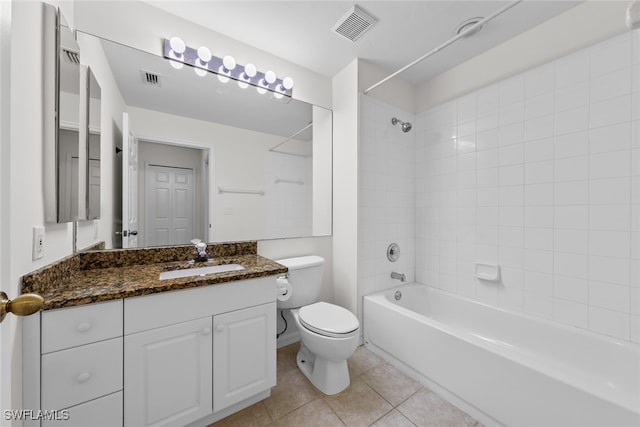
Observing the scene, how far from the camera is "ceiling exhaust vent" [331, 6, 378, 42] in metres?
1.58

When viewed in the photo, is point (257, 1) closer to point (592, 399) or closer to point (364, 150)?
point (364, 150)

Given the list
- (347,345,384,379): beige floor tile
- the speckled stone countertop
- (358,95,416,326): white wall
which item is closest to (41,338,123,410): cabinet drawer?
the speckled stone countertop

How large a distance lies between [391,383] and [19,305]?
184cm

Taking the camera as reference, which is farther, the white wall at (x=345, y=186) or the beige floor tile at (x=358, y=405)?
the white wall at (x=345, y=186)

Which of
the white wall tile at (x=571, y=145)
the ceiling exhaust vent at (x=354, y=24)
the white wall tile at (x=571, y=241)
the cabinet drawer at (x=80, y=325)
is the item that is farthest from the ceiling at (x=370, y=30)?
the cabinet drawer at (x=80, y=325)

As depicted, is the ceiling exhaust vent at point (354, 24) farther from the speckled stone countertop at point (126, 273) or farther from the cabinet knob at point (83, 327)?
the cabinet knob at point (83, 327)

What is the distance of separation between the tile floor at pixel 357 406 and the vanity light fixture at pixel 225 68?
7.00 ft

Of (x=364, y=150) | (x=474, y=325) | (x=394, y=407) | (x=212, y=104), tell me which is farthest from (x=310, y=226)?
(x=474, y=325)

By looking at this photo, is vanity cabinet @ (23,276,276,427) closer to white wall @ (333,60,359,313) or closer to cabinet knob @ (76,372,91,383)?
cabinet knob @ (76,372,91,383)

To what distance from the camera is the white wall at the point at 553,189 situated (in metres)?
1.38

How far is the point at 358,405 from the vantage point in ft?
4.79

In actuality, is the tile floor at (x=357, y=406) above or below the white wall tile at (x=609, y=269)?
below

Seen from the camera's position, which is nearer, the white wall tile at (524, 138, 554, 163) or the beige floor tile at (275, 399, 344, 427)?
the beige floor tile at (275, 399, 344, 427)

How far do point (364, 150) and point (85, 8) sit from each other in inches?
75.3
